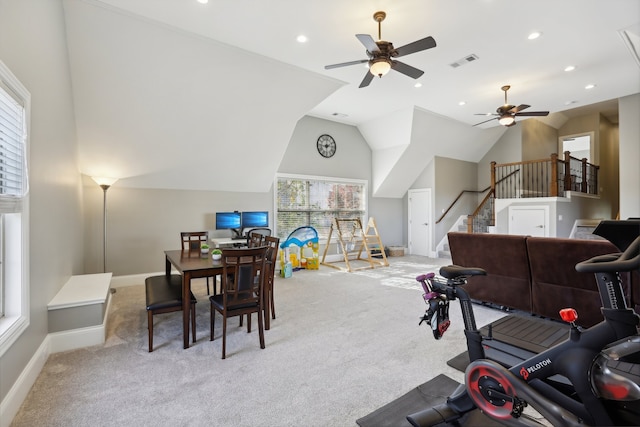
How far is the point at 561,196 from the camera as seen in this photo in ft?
22.3

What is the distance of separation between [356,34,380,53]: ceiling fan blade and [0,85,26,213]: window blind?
110 inches

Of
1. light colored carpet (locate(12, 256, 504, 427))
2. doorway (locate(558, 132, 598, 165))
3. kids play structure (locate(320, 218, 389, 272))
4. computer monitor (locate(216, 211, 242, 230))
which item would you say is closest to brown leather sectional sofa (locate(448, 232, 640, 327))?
light colored carpet (locate(12, 256, 504, 427))

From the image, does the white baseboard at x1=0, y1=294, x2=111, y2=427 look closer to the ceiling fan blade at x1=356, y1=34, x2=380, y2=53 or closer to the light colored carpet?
the light colored carpet

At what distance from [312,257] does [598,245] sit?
4.68 metres

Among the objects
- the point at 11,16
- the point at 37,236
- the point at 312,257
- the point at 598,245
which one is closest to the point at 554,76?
the point at 598,245

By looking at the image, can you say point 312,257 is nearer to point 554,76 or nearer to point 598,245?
point 598,245

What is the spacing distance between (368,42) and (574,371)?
3093mm

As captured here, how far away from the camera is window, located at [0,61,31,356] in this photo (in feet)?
6.40

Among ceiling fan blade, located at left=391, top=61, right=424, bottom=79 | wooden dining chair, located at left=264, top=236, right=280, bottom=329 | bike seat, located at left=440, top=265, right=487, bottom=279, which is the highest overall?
ceiling fan blade, located at left=391, top=61, right=424, bottom=79

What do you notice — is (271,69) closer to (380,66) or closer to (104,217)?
(380,66)

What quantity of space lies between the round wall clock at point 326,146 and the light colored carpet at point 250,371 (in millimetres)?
4501

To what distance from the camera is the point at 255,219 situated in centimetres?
616

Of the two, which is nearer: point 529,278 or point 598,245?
point 598,245

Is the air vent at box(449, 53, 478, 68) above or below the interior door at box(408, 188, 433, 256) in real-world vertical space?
above
